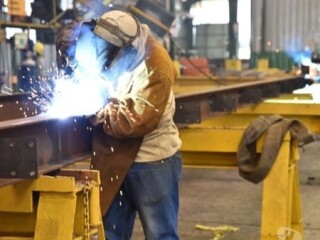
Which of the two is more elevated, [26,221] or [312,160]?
[26,221]

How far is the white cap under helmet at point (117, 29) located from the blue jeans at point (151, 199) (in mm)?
640

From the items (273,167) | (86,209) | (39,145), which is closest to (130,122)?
(39,145)

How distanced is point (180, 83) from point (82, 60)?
6.06 m

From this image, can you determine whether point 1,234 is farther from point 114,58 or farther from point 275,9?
point 275,9

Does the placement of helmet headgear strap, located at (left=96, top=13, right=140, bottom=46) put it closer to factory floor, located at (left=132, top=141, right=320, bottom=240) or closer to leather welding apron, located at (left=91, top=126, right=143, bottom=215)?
leather welding apron, located at (left=91, top=126, right=143, bottom=215)

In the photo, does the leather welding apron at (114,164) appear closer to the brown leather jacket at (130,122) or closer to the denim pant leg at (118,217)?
the brown leather jacket at (130,122)

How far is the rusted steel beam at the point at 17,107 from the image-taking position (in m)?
3.64

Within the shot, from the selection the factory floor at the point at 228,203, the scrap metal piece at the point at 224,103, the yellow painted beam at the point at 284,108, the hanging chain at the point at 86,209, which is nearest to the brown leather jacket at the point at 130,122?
the hanging chain at the point at 86,209

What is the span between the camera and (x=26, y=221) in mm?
2422

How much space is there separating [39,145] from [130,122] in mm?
415

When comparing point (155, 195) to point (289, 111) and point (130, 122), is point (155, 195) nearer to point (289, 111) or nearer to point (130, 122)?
point (130, 122)

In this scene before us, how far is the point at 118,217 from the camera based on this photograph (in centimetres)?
312

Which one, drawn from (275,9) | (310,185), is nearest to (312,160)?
(310,185)

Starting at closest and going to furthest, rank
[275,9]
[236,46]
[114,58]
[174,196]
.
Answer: [114,58] → [174,196] → [275,9] → [236,46]
